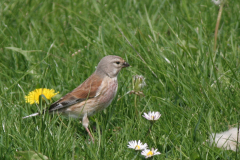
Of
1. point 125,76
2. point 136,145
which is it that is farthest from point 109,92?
point 136,145

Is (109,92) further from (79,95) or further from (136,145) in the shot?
(136,145)

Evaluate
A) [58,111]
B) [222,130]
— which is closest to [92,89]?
[58,111]

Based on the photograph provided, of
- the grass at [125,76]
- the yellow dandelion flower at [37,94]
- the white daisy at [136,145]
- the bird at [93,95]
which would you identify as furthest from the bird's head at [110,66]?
the white daisy at [136,145]

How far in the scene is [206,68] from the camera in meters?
4.71

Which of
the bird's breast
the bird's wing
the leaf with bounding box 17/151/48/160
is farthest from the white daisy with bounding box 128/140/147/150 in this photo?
the bird's wing

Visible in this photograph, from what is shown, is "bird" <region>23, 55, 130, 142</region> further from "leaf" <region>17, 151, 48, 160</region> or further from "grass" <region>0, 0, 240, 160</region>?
"leaf" <region>17, 151, 48, 160</region>

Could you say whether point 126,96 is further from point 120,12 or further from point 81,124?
point 120,12

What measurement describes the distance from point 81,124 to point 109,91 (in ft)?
1.73

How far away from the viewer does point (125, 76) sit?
17.0ft

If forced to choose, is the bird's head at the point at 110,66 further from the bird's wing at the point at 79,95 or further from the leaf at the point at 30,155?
the leaf at the point at 30,155

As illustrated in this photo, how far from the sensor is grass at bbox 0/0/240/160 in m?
3.51

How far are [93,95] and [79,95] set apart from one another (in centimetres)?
16

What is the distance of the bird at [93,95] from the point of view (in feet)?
14.5

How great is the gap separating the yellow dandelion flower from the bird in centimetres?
11
